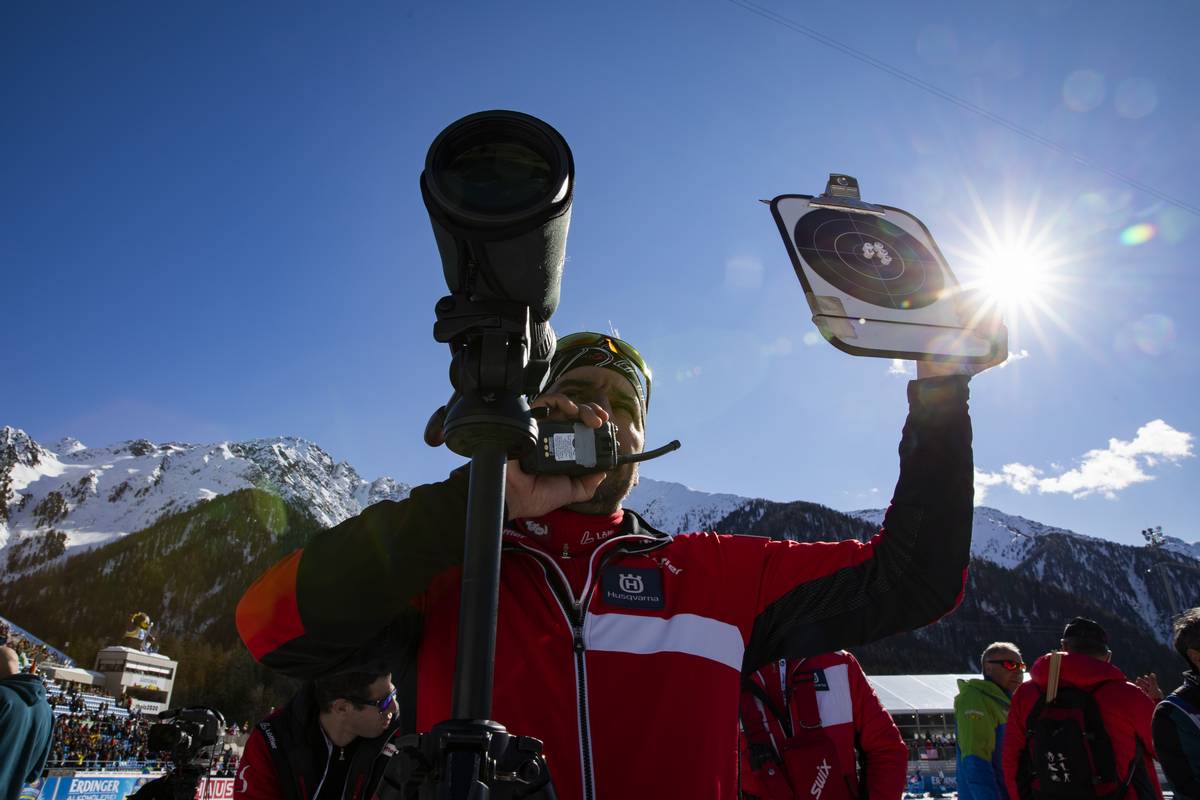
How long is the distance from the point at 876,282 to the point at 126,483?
182 meters

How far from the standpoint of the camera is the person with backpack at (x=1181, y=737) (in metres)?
3.12

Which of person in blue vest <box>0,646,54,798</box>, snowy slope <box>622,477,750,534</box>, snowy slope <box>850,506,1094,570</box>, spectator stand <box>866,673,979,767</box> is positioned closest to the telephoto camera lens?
person in blue vest <box>0,646,54,798</box>

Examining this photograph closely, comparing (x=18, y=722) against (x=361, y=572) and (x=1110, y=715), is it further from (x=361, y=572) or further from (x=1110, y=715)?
(x=1110, y=715)

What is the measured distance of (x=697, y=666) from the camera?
142 cm

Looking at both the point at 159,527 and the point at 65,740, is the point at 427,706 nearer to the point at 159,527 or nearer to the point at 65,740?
the point at 65,740

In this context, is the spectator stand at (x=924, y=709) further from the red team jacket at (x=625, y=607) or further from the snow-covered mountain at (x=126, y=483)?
the snow-covered mountain at (x=126, y=483)

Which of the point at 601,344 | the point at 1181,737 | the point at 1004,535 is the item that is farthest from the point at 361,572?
the point at 1004,535

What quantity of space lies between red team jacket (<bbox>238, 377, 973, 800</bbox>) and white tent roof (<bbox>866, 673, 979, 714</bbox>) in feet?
73.0

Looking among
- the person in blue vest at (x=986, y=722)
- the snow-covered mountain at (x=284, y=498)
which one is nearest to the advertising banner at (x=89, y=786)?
the person in blue vest at (x=986, y=722)

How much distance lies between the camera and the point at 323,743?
3273mm

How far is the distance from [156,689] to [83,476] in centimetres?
13067

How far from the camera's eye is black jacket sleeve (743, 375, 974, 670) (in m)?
1.45

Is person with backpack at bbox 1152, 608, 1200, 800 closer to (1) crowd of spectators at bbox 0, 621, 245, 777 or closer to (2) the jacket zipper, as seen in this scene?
(2) the jacket zipper

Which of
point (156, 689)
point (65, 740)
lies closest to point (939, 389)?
point (65, 740)
